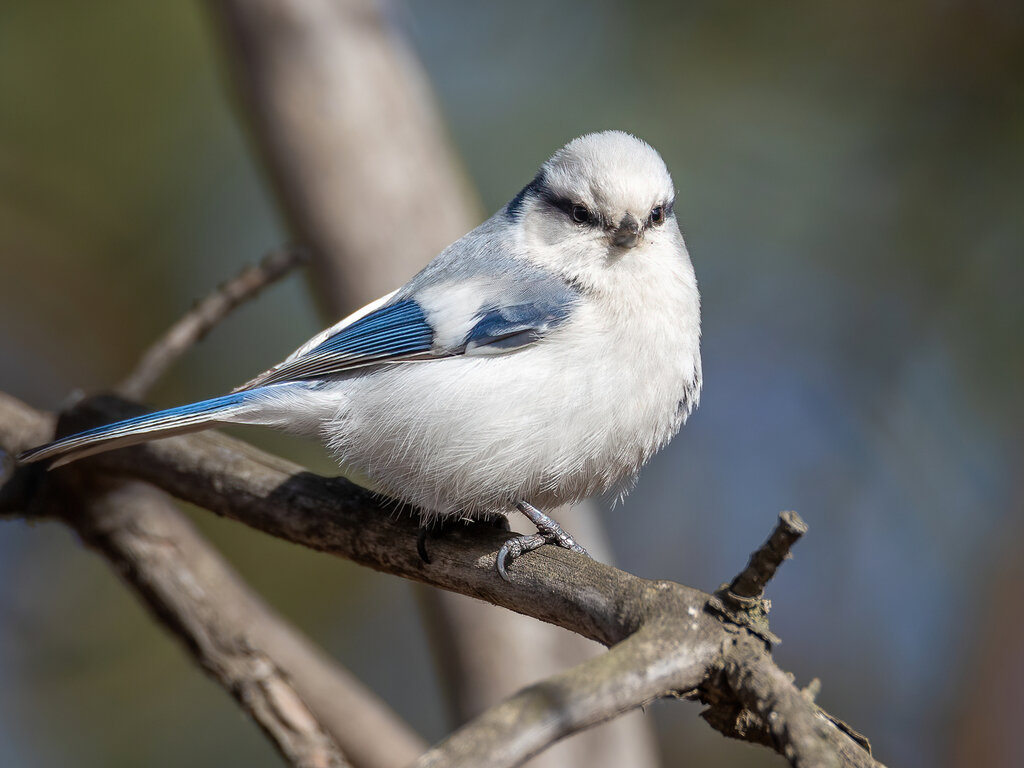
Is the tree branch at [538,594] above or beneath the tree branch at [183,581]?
above

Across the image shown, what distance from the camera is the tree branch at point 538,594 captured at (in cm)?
132

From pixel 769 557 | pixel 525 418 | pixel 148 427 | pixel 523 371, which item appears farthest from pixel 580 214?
pixel 769 557

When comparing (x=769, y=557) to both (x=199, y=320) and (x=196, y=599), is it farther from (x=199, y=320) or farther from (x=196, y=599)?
(x=199, y=320)

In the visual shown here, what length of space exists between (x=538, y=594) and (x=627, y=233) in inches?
39.5

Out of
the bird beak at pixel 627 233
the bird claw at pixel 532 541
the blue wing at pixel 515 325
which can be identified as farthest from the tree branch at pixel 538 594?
the bird beak at pixel 627 233

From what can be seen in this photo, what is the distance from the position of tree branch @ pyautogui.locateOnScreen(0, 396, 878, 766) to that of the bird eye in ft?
2.79

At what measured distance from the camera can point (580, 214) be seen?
2.53m

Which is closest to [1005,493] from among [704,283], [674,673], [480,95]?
[704,283]

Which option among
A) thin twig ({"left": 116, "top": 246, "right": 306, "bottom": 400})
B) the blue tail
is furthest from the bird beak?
thin twig ({"left": 116, "top": 246, "right": 306, "bottom": 400})

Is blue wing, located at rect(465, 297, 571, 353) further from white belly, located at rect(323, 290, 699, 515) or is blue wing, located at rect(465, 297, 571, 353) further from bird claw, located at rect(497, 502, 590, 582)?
bird claw, located at rect(497, 502, 590, 582)

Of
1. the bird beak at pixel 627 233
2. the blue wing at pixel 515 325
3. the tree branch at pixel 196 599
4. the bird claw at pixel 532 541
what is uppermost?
the bird beak at pixel 627 233

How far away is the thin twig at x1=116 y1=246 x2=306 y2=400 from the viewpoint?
3.04 m

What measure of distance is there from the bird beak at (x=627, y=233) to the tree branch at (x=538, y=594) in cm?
80

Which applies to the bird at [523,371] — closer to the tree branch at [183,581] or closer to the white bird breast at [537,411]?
the white bird breast at [537,411]
